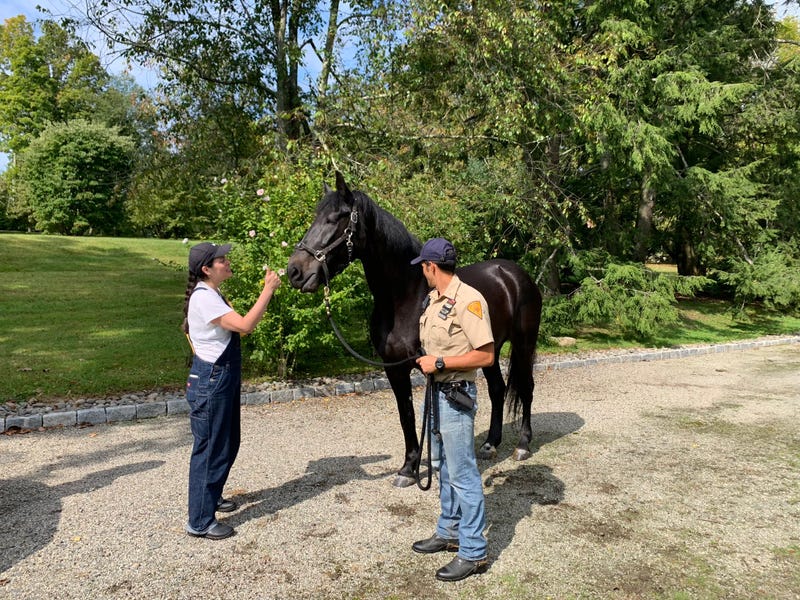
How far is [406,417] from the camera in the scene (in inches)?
172

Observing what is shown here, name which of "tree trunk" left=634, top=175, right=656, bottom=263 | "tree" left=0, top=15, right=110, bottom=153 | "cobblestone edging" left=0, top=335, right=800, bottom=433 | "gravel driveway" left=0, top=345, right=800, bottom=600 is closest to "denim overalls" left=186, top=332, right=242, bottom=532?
"gravel driveway" left=0, top=345, right=800, bottom=600

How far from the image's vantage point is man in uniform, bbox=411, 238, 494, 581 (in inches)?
114

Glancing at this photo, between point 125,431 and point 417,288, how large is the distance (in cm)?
385

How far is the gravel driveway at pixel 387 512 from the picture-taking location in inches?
121

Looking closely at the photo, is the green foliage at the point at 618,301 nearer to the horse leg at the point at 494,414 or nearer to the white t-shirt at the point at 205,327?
the horse leg at the point at 494,414

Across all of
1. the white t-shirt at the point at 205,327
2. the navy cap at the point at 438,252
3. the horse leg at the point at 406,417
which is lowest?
the horse leg at the point at 406,417

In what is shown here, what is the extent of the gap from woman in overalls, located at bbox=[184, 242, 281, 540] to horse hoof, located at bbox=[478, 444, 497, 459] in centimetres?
244

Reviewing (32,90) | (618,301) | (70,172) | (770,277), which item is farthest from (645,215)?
(32,90)

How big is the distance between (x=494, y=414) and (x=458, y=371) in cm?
256

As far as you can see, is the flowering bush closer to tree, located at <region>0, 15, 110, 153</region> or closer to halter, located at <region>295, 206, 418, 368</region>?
halter, located at <region>295, 206, 418, 368</region>

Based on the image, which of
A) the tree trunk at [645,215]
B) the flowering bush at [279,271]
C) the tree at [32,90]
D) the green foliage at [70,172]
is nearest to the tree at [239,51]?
the flowering bush at [279,271]

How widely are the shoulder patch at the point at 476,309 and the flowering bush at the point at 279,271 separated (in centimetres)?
462

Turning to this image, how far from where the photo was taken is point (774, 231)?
15.8 m

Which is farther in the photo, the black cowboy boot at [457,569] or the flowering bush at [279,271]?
the flowering bush at [279,271]
